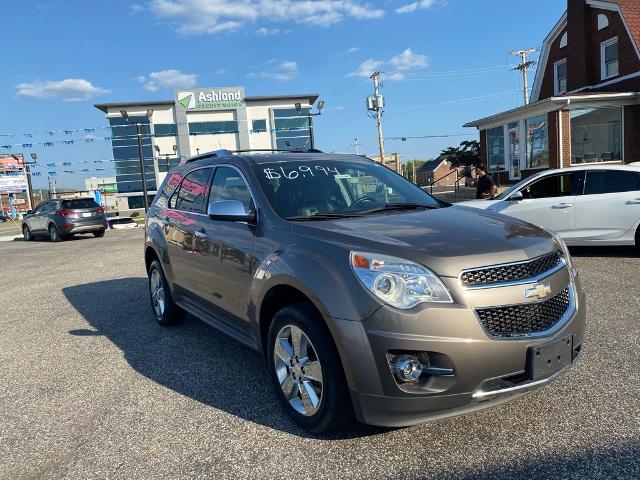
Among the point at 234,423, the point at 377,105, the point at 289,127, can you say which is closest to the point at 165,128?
the point at 289,127

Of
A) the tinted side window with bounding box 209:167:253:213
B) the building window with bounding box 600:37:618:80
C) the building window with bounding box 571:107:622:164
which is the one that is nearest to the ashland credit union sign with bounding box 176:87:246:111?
the building window with bounding box 600:37:618:80

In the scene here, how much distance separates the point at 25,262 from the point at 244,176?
11.6m

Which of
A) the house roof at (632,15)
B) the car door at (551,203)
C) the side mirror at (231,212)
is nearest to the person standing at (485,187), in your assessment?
the car door at (551,203)

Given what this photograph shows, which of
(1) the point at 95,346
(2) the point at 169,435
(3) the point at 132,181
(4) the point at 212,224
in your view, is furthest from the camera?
(3) the point at 132,181

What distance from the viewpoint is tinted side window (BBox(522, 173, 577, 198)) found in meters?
8.73

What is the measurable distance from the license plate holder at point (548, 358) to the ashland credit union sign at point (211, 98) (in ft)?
191

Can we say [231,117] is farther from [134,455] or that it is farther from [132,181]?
[134,455]

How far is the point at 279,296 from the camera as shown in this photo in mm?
3354

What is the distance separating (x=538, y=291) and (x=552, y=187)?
22.3ft

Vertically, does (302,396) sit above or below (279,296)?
below

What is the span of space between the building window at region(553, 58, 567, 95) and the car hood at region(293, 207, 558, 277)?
26519 millimetres

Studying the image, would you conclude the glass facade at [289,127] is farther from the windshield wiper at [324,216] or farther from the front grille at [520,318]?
the front grille at [520,318]

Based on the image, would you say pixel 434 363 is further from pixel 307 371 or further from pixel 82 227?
pixel 82 227

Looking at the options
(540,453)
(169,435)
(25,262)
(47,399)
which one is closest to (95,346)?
(47,399)
